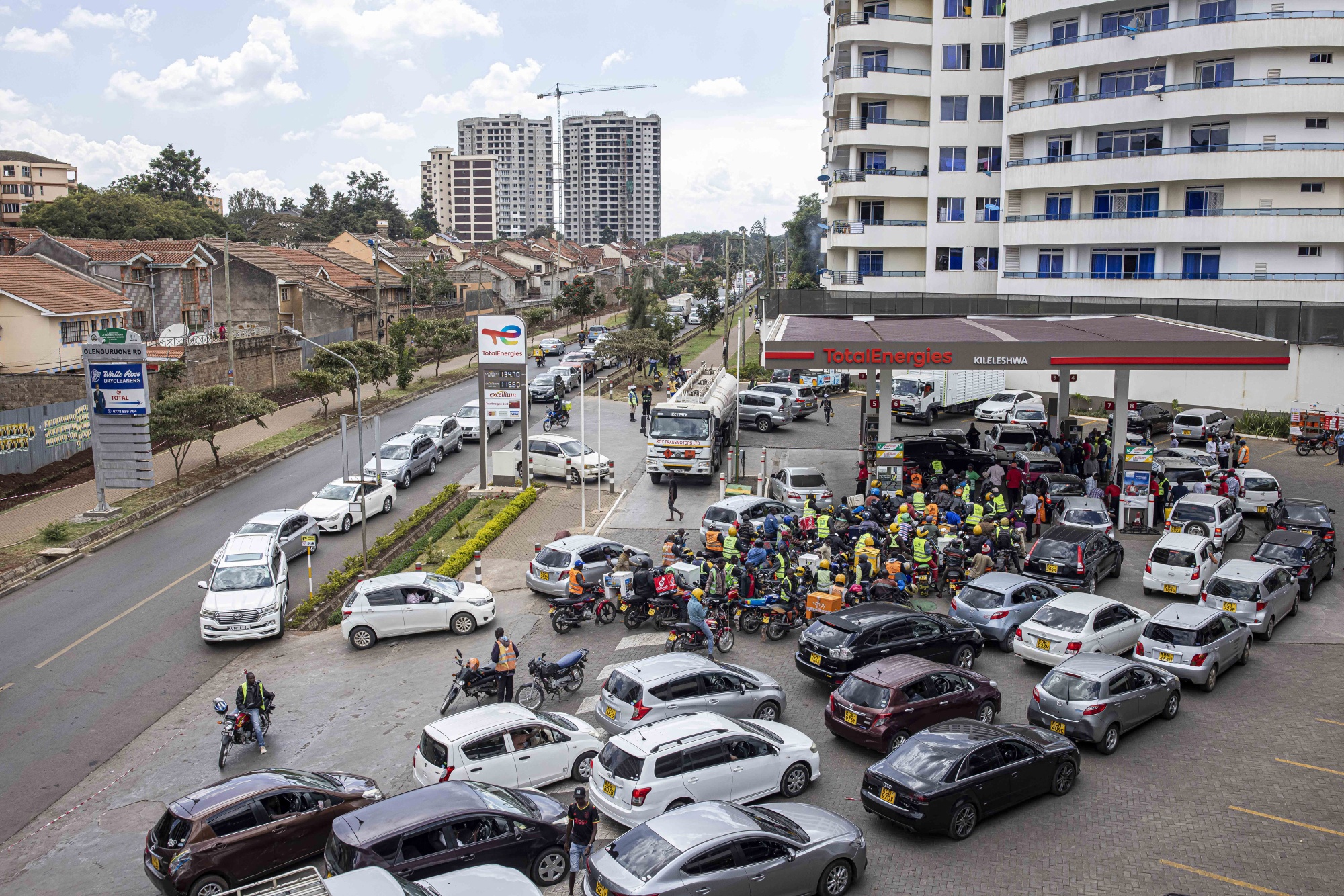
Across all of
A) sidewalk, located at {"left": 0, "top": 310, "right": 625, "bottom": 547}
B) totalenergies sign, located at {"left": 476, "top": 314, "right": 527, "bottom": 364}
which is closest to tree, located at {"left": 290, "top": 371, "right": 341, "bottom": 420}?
sidewalk, located at {"left": 0, "top": 310, "right": 625, "bottom": 547}

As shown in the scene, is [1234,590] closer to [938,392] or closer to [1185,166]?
[938,392]

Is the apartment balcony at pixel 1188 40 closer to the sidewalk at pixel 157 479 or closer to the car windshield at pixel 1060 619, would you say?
the sidewalk at pixel 157 479

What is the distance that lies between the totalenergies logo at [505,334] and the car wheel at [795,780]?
2194cm

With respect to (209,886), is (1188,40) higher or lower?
higher

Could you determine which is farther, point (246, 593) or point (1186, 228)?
point (1186, 228)

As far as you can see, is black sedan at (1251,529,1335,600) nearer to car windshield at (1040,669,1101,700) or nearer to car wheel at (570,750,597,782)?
car windshield at (1040,669,1101,700)

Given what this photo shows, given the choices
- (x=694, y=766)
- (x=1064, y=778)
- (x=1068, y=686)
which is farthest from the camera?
(x=1068, y=686)

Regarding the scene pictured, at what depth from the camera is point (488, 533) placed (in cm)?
2808

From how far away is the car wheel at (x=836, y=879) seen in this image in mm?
11078

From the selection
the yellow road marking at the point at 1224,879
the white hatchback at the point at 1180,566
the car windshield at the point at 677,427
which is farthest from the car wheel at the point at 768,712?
the car windshield at the point at 677,427

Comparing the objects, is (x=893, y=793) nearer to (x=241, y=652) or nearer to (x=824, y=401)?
(x=241, y=652)

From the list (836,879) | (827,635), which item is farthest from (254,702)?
(836,879)

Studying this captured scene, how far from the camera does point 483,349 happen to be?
1320 inches

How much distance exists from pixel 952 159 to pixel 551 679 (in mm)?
46888
